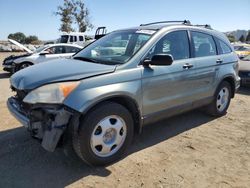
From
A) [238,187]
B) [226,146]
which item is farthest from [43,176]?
[226,146]

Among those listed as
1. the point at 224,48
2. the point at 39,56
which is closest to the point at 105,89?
the point at 224,48

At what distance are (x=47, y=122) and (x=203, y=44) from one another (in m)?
3.25

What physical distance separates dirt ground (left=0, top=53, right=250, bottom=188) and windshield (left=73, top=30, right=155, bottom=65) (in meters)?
1.40

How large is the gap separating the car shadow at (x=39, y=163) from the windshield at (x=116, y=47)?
55.1 inches

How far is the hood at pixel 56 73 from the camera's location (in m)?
3.33

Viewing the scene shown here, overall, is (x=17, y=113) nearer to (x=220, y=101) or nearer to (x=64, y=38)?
(x=220, y=101)

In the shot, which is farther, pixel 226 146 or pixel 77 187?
pixel 226 146

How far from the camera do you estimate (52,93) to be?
3.16 meters

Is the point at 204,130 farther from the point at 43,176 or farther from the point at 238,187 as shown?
the point at 43,176

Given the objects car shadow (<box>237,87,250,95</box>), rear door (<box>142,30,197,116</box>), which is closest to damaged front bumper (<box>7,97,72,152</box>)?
rear door (<box>142,30,197,116</box>)

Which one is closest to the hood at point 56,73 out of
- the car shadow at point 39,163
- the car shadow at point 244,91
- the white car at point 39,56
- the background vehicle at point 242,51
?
the car shadow at point 39,163

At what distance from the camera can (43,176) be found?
3336 mm

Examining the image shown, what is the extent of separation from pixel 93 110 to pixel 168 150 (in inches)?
58.1

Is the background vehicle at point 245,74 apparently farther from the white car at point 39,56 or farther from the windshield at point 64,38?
the windshield at point 64,38
